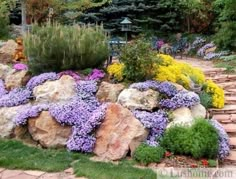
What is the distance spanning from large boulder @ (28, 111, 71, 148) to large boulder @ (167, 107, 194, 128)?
1356 mm

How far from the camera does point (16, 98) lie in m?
5.46

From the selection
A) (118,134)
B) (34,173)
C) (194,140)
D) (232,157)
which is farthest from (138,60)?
(34,173)

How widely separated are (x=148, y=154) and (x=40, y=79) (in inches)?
84.8

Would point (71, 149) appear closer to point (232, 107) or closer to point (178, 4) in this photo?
point (232, 107)

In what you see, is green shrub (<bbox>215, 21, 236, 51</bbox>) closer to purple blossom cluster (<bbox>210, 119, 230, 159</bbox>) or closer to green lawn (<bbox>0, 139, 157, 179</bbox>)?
purple blossom cluster (<bbox>210, 119, 230, 159</bbox>)

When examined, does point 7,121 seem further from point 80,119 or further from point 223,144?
point 223,144

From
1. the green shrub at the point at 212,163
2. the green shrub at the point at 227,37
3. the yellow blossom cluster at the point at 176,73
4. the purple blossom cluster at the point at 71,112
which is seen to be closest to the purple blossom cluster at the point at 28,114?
the purple blossom cluster at the point at 71,112

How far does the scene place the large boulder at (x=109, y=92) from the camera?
5.23m

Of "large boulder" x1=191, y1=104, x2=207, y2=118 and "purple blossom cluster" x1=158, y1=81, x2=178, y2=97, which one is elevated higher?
"purple blossom cluster" x1=158, y1=81, x2=178, y2=97

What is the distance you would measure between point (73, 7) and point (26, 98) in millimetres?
8121

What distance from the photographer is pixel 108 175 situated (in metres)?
3.88

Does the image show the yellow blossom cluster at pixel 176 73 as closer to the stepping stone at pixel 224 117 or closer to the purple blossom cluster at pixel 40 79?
the stepping stone at pixel 224 117

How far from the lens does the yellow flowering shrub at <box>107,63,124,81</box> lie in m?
5.60

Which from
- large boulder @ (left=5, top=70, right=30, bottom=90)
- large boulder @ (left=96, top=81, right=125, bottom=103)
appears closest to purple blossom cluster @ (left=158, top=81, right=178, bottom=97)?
large boulder @ (left=96, top=81, right=125, bottom=103)
